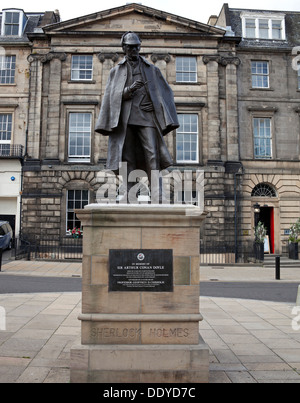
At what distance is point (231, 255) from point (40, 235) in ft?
39.7

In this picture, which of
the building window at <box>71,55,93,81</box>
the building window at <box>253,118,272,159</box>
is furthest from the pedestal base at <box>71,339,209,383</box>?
the building window at <box>71,55,93,81</box>

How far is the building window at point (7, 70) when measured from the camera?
2470 cm

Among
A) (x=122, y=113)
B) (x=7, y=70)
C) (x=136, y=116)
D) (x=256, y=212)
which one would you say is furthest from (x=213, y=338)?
(x=7, y=70)

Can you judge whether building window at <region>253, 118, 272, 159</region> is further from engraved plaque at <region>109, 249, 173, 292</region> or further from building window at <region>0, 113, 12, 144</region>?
engraved plaque at <region>109, 249, 173, 292</region>

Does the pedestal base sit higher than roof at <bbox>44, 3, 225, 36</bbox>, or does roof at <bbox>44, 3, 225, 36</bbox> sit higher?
roof at <bbox>44, 3, 225, 36</bbox>

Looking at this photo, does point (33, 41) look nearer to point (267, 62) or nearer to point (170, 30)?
point (170, 30)

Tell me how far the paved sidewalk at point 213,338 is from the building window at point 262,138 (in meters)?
16.9

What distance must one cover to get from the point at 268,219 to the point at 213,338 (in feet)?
66.2

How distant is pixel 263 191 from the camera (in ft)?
80.3

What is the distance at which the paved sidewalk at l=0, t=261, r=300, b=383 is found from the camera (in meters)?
4.32

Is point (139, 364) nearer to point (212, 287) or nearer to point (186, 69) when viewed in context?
point (212, 287)

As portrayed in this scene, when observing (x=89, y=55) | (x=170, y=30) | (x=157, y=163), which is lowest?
(x=157, y=163)

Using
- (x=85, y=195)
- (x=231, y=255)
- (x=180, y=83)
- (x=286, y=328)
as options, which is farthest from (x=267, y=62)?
(x=286, y=328)

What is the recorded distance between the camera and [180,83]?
23750mm
